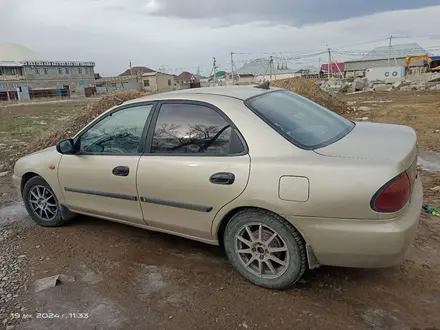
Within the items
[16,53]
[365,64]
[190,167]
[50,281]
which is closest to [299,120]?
A: [190,167]

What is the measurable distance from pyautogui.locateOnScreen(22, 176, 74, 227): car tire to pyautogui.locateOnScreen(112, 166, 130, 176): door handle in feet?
3.92

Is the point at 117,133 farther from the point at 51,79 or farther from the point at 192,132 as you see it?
the point at 51,79

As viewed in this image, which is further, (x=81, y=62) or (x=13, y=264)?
(x=81, y=62)

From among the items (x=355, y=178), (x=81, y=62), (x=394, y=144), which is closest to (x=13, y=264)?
(x=355, y=178)

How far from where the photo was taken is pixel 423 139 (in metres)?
8.10

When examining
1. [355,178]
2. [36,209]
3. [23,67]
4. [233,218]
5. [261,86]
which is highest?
[23,67]

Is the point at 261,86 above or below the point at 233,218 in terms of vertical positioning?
above

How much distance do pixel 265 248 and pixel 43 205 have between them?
2.94 meters

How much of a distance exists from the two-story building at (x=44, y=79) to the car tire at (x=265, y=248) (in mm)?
62966

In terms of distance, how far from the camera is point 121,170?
329 cm

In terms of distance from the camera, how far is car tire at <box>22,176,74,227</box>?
13.6ft

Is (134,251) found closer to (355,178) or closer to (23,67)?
(355,178)

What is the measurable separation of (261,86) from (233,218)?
58.4 inches

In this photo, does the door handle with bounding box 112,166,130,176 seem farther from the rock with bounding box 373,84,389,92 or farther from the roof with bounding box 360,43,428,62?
the roof with bounding box 360,43,428,62
